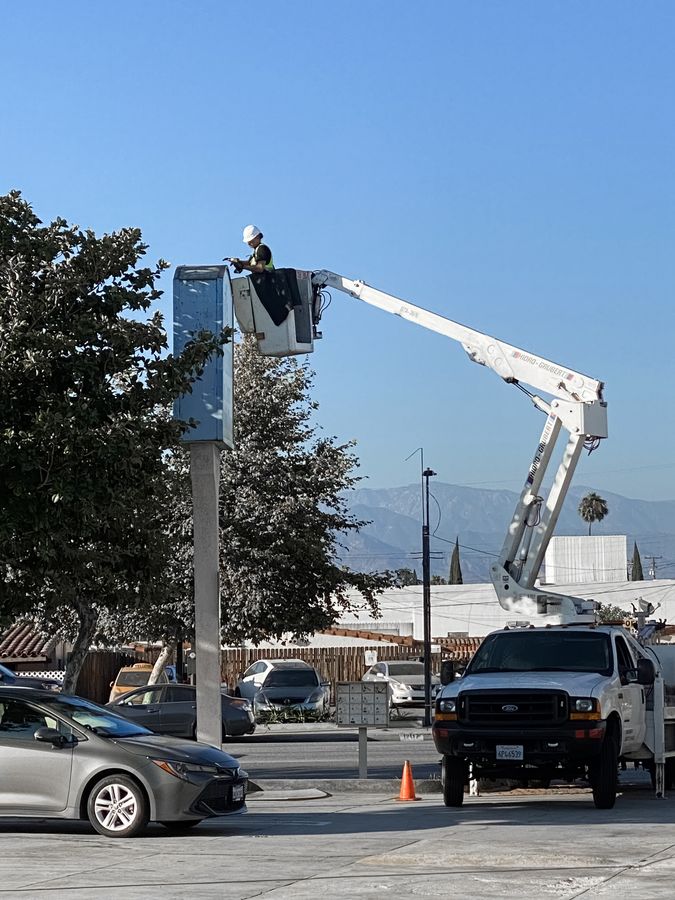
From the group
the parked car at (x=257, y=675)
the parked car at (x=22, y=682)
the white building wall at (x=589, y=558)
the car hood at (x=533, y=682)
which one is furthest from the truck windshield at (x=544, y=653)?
the white building wall at (x=589, y=558)

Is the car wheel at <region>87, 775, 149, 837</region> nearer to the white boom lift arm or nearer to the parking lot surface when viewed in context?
the parking lot surface

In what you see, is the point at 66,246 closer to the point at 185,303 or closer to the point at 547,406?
the point at 185,303

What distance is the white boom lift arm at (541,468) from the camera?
19.2 metres

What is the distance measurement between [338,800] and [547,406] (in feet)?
20.3

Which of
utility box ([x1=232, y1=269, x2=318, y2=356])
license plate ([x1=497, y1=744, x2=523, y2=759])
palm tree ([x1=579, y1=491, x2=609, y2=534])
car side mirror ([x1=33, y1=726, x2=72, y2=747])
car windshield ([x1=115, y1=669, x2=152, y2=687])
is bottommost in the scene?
license plate ([x1=497, y1=744, x2=523, y2=759])

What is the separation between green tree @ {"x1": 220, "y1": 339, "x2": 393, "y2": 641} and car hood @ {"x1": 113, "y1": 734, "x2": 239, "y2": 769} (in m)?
18.6

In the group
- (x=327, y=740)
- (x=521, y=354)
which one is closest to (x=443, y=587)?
(x=327, y=740)

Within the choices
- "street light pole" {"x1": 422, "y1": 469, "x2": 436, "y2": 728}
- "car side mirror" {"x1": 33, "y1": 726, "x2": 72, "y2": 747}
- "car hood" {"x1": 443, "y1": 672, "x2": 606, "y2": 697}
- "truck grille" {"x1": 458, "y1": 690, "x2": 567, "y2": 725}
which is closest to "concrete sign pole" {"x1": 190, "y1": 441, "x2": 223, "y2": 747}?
"car hood" {"x1": 443, "y1": 672, "x2": 606, "y2": 697}

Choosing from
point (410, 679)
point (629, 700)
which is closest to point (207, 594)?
point (629, 700)

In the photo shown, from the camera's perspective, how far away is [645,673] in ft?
53.6

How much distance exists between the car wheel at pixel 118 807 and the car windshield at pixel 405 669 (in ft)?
104

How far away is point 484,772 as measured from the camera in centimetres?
1598

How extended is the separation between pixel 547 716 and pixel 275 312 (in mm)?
7620

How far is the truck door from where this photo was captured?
16.3 meters
